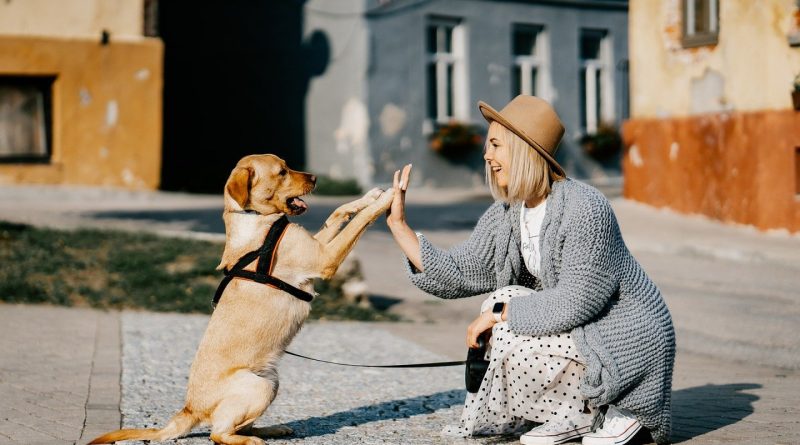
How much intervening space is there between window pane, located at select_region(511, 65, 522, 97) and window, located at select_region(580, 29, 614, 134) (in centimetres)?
170

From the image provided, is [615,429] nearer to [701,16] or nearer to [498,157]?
[498,157]

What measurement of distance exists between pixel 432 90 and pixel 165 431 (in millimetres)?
18588

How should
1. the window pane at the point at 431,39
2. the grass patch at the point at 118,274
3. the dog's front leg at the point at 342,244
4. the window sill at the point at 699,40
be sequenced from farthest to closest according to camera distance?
the window pane at the point at 431,39 < the window sill at the point at 699,40 < the grass patch at the point at 118,274 < the dog's front leg at the point at 342,244

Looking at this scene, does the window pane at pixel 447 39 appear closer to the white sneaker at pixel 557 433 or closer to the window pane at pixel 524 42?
the window pane at pixel 524 42

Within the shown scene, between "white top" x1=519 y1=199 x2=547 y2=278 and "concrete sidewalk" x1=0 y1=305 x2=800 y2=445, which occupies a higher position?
"white top" x1=519 y1=199 x2=547 y2=278

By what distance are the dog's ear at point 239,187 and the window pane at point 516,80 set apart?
1899 cm

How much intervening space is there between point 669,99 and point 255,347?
37.0 ft

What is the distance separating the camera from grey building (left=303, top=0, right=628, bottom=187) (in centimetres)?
2188

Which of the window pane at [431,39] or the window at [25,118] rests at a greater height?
the window pane at [431,39]

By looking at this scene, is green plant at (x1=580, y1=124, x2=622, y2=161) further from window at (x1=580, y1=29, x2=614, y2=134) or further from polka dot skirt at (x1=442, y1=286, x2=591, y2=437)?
polka dot skirt at (x1=442, y1=286, x2=591, y2=437)

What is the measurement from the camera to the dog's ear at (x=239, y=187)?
16.8 ft

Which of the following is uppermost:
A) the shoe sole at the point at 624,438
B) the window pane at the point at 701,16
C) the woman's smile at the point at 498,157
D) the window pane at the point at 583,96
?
the window pane at the point at 701,16

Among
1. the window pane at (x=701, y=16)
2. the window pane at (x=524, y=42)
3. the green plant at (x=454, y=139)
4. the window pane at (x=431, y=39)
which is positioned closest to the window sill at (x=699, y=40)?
the window pane at (x=701, y=16)

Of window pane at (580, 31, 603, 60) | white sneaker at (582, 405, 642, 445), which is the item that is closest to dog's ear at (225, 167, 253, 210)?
white sneaker at (582, 405, 642, 445)
